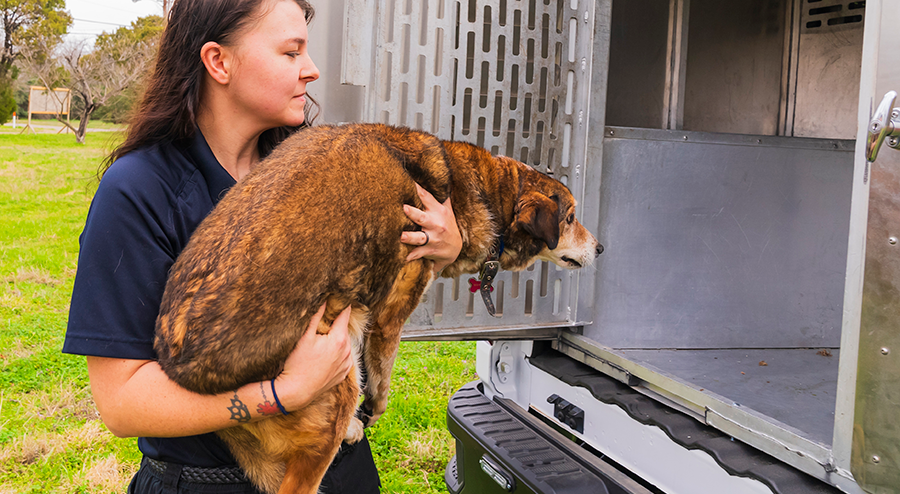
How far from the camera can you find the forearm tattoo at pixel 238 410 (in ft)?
4.99

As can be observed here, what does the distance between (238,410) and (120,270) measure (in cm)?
43

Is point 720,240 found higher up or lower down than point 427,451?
higher up

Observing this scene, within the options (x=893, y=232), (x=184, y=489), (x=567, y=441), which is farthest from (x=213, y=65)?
(x=567, y=441)

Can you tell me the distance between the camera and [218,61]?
1674 mm

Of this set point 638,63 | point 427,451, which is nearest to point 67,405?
point 427,451

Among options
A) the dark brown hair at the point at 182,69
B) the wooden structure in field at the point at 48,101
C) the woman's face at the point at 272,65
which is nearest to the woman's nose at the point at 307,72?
the woman's face at the point at 272,65

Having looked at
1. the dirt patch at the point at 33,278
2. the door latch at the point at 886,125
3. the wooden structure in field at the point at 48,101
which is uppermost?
the wooden structure in field at the point at 48,101

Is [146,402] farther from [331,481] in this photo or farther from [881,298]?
[881,298]

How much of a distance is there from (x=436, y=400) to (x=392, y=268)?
3.68m

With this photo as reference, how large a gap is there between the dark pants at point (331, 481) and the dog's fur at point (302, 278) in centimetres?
6

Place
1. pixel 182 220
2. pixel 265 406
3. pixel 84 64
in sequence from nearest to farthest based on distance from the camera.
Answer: pixel 265 406 < pixel 182 220 < pixel 84 64

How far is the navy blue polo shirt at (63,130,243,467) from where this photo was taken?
1.41 m

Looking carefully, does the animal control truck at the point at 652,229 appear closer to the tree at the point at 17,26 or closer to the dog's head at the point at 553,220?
the dog's head at the point at 553,220

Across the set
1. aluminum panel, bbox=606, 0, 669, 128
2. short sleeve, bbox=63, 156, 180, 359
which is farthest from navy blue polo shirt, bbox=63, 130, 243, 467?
aluminum panel, bbox=606, 0, 669, 128
